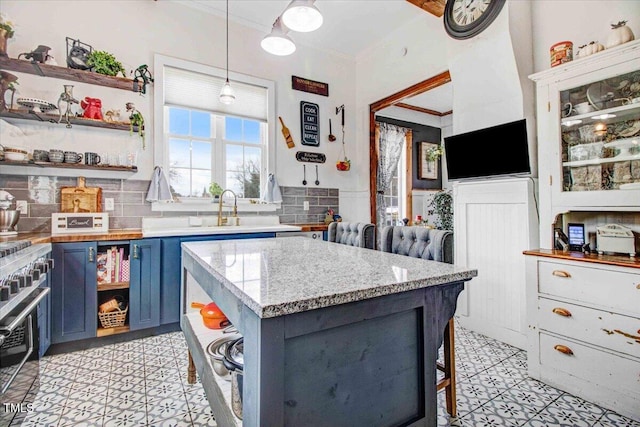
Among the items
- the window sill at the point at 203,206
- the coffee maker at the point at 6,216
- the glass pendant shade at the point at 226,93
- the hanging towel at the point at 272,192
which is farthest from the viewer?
the hanging towel at the point at 272,192

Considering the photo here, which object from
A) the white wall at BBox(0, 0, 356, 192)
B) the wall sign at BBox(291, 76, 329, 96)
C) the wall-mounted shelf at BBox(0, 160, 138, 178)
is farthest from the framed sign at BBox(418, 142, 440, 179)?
the wall-mounted shelf at BBox(0, 160, 138, 178)

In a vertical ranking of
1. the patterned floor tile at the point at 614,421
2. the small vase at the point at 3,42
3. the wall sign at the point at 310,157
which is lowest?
the patterned floor tile at the point at 614,421

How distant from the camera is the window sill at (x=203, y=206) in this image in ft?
11.4

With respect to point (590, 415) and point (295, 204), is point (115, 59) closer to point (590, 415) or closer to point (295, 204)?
point (295, 204)

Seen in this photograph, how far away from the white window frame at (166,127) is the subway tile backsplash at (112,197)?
0.25 ft

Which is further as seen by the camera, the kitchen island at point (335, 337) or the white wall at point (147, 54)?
the white wall at point (147, 54)

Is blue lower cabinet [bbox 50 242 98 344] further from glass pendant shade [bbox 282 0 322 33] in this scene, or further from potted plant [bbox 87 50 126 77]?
glass pendant shade [bbox 282 0 322 33]

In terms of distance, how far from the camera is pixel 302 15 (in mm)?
1878

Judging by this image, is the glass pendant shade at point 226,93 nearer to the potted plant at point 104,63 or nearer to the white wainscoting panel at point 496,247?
the potted plant at point 104,63

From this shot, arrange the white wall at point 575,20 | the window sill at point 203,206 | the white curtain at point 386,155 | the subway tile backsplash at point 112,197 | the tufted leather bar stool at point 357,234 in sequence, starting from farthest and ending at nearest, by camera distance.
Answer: the white curtain at point 386,155
the window sill at point 203,206
the subway tile backsplash at point 112,197
the tufted leather bar stool at point 357,234
the white wall at point 575,20

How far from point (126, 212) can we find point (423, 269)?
124 inches

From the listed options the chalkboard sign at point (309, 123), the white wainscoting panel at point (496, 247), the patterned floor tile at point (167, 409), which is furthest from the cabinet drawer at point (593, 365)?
the chalkboard sign at point (309, 123)

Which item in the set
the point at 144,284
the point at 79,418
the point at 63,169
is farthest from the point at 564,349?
the point at 63,169

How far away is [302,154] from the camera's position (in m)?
4.34
